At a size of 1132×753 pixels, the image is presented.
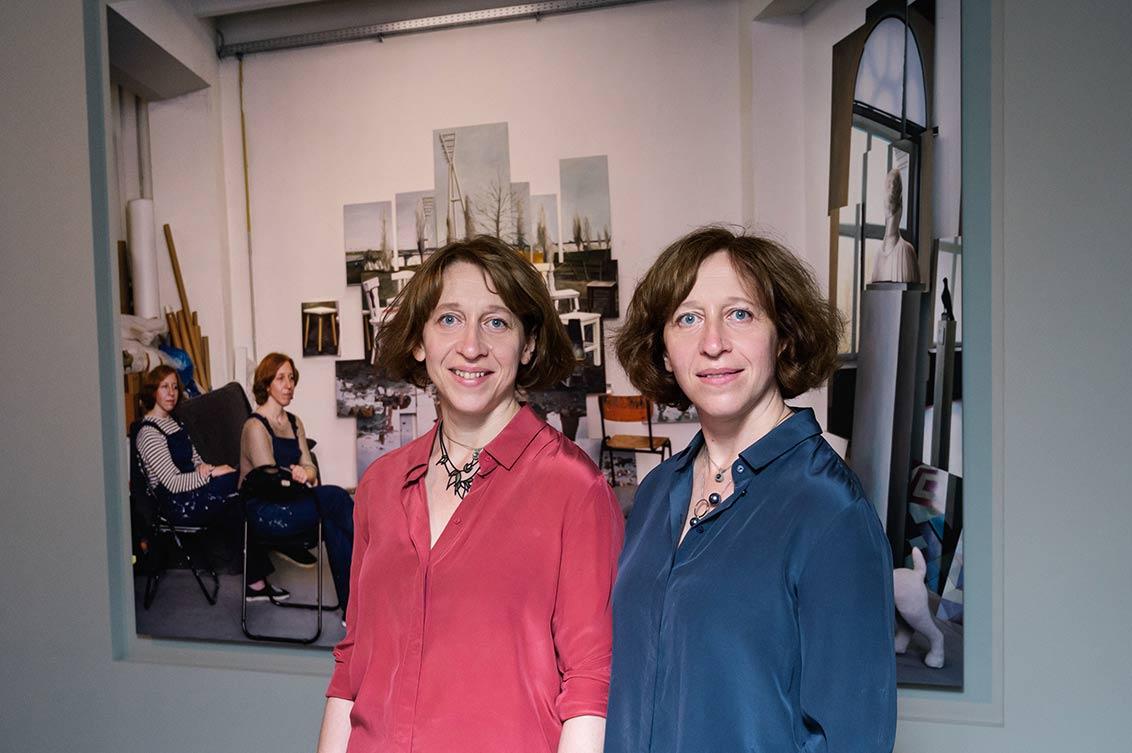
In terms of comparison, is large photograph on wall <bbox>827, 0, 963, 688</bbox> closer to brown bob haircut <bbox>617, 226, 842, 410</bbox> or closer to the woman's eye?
brown bob haircut <bbox>617, 226, 842, 410</bbox>

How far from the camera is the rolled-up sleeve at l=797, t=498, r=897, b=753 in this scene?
984mm

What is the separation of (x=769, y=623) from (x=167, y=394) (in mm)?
2082

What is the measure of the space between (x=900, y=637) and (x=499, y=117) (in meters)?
1.78

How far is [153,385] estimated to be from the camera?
238 cm

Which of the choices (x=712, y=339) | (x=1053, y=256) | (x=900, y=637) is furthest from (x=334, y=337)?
(x=1053, y=256)

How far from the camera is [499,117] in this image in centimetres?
215

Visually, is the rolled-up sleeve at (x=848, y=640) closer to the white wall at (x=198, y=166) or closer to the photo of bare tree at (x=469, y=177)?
the photo of bare tree at (x=469, y=177)

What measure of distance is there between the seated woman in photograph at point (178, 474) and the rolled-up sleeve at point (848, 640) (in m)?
1.81

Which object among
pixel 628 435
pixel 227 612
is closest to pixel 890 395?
pixel 628 435

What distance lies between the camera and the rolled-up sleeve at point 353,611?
1491 millimetres

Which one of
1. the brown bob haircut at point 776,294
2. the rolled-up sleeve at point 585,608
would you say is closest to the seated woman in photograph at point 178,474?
the rolled-up sleeve at point 585,608

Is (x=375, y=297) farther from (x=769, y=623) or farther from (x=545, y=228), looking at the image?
(x=769, y=623)

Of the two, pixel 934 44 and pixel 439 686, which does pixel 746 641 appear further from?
pixel 934 44

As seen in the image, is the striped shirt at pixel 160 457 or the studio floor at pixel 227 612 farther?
the striped shirt at pixel 160 457
